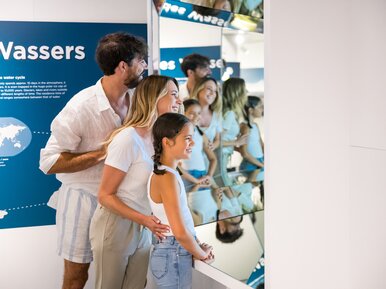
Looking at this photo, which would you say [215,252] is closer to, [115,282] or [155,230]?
[155,230]

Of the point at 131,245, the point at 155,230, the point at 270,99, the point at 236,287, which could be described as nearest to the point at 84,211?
the point at 131,245

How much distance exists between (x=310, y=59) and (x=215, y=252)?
1385 mm

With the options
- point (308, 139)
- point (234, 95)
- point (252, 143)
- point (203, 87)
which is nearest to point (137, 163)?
point (203, 87)

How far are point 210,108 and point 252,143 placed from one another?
25.0 inches

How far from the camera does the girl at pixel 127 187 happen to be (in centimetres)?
331

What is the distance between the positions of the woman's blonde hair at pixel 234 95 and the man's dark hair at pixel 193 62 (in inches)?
11.6

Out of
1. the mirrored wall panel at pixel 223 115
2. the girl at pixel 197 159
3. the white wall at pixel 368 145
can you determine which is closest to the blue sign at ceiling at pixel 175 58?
the mirrored wall panel at pixel 223 115

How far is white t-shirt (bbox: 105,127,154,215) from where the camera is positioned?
331 centimetres

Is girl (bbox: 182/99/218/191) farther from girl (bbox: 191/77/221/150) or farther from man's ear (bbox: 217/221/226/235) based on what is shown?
man's ear (bbox: 217/221/226/235)

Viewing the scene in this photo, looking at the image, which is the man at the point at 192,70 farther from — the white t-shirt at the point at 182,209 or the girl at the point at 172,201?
the white t-shirt at the point at 182,209

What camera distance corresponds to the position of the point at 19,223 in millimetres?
3783

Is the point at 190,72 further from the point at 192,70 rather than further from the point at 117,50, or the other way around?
the point at 117,50

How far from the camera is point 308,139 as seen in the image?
2.15m

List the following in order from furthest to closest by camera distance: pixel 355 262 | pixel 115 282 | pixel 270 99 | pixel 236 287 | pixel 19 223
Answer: pixel 19 223, pixel 115 282, pixel 236 287, pixel 270 99, pixel 355 262
